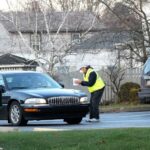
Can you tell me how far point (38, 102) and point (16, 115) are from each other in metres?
0.85

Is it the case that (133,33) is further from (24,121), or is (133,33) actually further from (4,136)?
(4,136)

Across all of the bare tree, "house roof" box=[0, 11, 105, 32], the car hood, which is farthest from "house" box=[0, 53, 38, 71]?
the car hood

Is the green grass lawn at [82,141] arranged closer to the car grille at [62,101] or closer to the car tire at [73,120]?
the car grille at [62,101]

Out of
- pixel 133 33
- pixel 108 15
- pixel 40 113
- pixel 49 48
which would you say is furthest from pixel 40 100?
pixel 49 48

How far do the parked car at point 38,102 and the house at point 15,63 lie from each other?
19244mm

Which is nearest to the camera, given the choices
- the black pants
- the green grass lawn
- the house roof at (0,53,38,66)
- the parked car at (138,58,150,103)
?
the green grass lawn

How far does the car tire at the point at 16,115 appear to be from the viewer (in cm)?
1558

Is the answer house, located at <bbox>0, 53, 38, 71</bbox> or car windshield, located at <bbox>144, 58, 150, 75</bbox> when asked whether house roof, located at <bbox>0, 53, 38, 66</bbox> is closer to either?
house, located at <bbox>0, 53, 38, 71</bbox>

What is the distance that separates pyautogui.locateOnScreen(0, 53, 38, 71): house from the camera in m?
36.2

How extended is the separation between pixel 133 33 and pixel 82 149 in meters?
21.4

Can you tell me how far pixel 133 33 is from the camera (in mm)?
29453

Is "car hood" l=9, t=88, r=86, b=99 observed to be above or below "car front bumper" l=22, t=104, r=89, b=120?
above

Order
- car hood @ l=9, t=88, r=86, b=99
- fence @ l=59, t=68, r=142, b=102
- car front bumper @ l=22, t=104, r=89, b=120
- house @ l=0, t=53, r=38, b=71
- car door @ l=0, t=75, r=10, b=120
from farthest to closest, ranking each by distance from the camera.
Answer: house @ l=0, t=53, r=38, b=71
fence @ l=59, t=68, r=142, b=102
car door @ l=0, t=75, r=10, b=120
car hood @ l=9, t=88, r=86, b=99
car front bumper @ l=22, t=104, r=89, b=120

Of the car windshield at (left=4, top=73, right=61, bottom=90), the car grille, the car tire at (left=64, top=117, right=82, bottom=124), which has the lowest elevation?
the car tire at (left=64, top=117, right=82, bottom=124)
